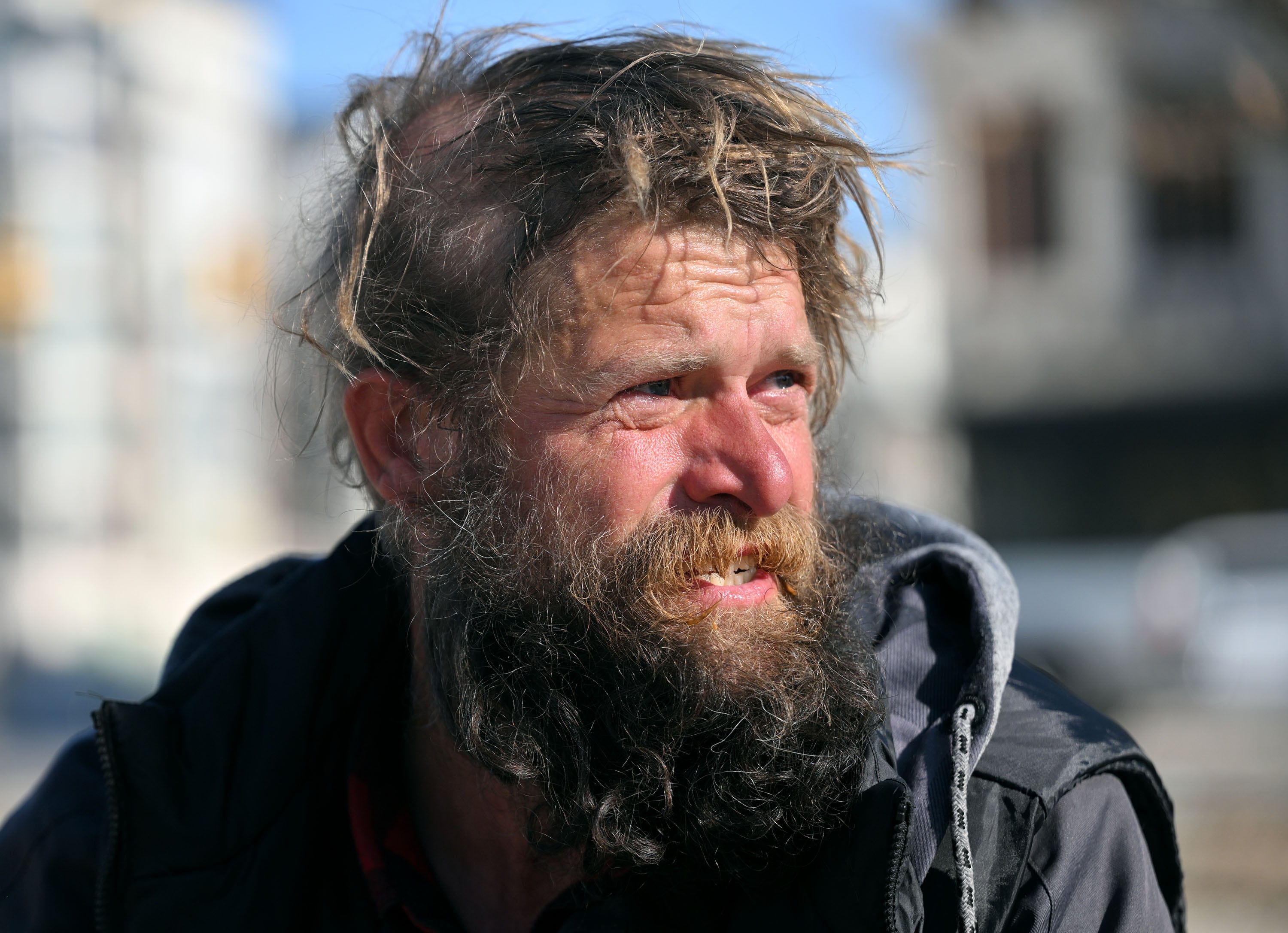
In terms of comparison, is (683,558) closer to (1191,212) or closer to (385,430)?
(385,430)

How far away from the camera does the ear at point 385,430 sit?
2088 mm

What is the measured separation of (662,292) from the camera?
182 cm

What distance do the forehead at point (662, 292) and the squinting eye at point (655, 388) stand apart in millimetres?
63

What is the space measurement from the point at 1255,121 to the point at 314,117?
1938cm

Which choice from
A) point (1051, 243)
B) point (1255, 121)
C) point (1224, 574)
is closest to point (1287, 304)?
point (1051, 243)

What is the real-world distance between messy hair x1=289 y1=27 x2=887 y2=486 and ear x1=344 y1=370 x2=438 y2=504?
0.10ft

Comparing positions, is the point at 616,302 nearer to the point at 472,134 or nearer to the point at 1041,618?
the point at 472,134

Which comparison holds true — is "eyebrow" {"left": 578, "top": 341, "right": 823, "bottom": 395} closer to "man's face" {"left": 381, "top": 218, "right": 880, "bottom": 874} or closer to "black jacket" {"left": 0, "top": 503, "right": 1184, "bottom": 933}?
"man's face" {"left": 381, "top": 218, "right": 880, "bottom": 874}

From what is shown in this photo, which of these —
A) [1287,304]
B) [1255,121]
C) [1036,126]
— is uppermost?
[1036,126]

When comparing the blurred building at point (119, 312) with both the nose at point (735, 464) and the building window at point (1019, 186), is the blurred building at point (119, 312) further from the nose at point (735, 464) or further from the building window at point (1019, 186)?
the nose at point (735, 464)

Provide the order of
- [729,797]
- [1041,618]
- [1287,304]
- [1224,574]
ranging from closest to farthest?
[729,797] → [1224,574] → [1041,618] → [1287,304]

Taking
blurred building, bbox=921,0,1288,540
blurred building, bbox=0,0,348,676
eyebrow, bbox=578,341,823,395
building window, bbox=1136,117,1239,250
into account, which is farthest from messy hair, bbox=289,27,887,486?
blurred building, bbox=0,0,348,676

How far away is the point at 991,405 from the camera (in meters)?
17.6

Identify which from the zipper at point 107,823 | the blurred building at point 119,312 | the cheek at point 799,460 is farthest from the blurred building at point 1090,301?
the zipper at point 107,823
